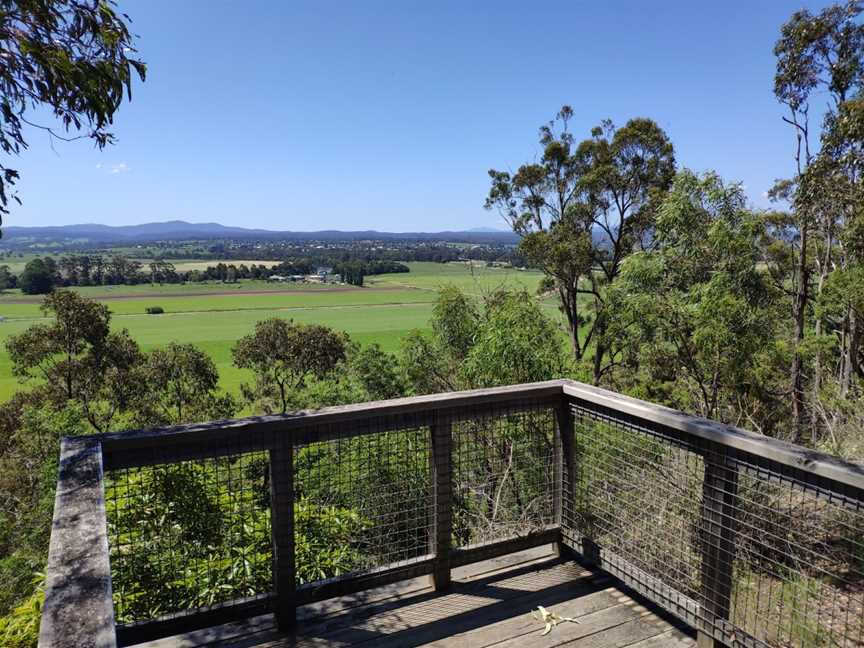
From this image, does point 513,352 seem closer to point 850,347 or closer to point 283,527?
point 283,527

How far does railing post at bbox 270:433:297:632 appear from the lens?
90.5 inches

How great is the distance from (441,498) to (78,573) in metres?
1.85

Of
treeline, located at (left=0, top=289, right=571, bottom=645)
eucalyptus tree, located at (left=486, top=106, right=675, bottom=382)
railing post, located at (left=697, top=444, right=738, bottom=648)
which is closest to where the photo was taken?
railing post, located at (left=697, top=444, right=738, bottom=648)

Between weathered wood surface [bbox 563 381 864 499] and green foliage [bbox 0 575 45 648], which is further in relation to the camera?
green foliage [bbox 0 575 45 648]

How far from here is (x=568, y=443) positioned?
300 centimetres

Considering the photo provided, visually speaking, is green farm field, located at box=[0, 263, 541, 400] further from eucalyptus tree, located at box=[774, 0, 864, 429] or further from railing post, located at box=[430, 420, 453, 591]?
railing post, located at box=[430, 420, 453, 591]

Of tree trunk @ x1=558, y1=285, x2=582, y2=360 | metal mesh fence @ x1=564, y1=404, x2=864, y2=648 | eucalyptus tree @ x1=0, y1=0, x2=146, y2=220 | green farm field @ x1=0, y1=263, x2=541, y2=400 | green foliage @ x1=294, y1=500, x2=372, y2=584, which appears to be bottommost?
green farm field @ x1=0, y1=263, x2=541, y2=400

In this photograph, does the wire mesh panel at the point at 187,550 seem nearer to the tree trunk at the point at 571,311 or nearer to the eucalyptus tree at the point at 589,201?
the eucalyptus tree at the point at 589,201

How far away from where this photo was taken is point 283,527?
2.33 metres

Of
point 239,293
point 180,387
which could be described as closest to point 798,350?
point 180,387

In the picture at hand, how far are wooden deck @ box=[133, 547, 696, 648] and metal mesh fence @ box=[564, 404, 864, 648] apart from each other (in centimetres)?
16

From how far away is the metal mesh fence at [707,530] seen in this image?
6.72 feet

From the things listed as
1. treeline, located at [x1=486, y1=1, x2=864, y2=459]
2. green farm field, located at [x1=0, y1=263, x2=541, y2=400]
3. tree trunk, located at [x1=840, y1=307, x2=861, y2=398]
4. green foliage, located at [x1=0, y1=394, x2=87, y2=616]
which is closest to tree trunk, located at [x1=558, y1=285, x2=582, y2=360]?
treeline, located at [x1=486, y1=1, x2=864, y2=459]

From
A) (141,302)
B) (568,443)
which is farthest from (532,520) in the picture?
(141,302)
